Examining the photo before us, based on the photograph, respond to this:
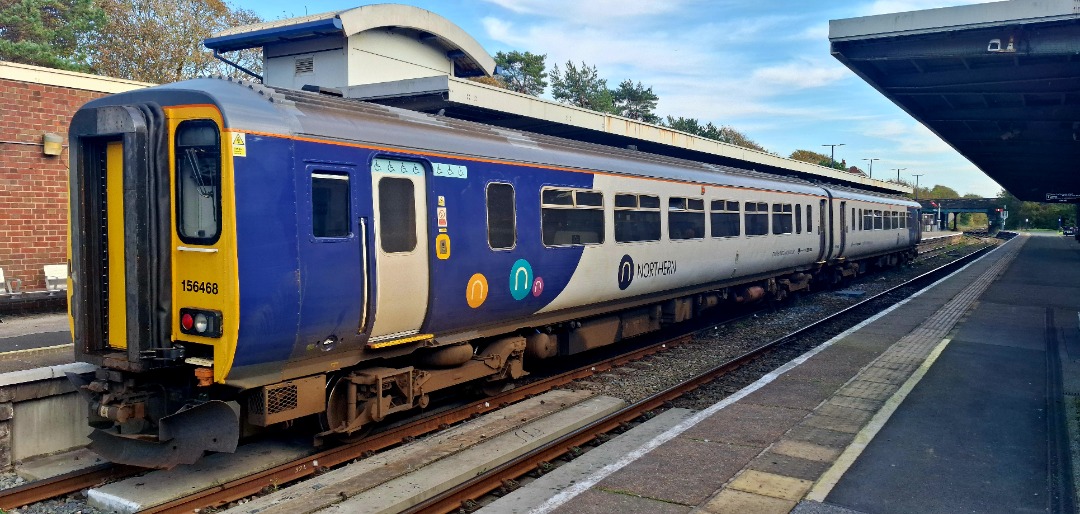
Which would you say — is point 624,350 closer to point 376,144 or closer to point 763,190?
point 763,190

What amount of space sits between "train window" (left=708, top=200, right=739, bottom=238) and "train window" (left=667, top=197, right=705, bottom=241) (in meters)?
0.44

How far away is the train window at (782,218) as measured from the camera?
16.0 m

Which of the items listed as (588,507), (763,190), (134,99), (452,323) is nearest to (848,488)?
(588,507)

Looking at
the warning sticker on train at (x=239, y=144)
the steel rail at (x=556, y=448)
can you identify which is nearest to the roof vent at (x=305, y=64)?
the steel rail at (x=556, y=448)

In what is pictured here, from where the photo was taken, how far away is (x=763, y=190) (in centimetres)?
1552

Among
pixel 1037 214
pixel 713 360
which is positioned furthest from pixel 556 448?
pixel 1037 214

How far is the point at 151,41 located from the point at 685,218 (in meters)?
26.8

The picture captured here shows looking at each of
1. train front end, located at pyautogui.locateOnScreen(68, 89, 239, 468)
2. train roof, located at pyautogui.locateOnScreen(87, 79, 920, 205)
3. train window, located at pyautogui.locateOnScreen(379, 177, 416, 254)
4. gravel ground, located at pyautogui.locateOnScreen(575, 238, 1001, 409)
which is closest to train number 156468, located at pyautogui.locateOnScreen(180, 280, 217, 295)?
train front end, located at pyautogui.locateOnScreen(68, 89, 239, 468)

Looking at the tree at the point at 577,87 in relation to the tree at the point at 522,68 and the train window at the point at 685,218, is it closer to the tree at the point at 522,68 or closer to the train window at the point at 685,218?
the tree at the point at 522,68

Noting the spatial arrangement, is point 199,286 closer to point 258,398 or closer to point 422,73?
point 258,398

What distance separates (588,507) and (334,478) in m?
2.32

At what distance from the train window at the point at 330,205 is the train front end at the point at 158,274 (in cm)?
Result: 77

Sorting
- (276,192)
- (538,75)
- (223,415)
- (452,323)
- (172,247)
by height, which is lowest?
(223,415)

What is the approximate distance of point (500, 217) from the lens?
830 centimetres
